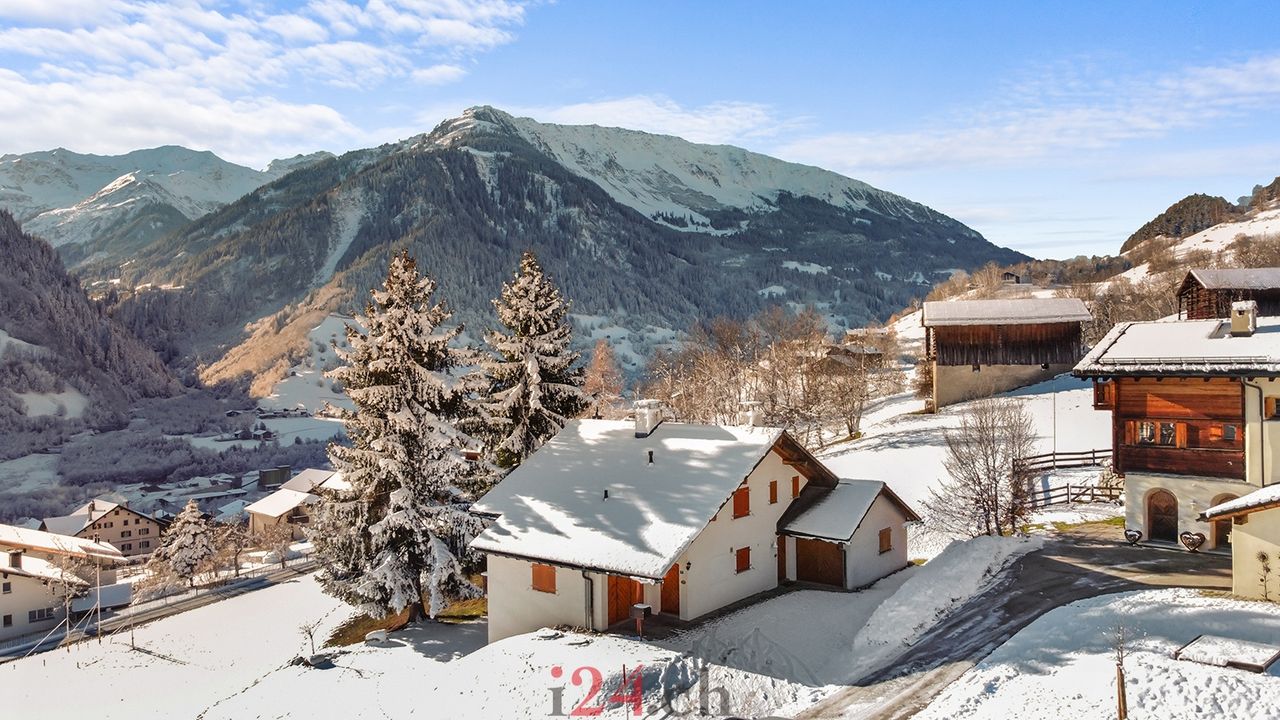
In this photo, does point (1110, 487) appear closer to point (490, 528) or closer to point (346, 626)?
point (490, 528)

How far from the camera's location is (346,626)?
3981 centimetres

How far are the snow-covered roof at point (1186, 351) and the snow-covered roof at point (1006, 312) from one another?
3076 centimetres

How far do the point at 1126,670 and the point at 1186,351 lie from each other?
15.5m

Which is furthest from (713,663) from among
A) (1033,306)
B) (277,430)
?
(277,430)

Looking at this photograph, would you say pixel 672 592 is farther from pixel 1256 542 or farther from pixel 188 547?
pixel 188 547

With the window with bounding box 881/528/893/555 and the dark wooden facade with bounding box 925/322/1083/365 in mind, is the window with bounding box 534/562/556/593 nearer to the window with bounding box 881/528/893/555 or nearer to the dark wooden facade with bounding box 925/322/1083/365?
the window with bounding box 881/528/893/555

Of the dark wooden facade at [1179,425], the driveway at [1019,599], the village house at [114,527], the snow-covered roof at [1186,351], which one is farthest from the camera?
the village house at [114,527]

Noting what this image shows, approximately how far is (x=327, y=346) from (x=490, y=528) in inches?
7100

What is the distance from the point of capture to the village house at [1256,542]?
20875 mm

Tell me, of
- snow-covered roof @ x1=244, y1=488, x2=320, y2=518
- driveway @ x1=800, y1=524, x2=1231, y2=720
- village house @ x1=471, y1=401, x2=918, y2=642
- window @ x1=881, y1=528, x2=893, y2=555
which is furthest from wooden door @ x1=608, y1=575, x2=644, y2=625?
snow-covered roof @ x1=244, y1=488, x2=320, y2=518

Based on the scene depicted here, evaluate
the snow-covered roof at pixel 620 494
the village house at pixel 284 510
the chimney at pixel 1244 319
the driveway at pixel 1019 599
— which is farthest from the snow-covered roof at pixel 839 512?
the village house at pixel 284 510

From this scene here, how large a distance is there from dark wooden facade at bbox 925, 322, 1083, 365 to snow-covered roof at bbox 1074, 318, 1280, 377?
1181 inches

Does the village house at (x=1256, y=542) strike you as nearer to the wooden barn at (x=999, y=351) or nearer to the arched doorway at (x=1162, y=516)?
the arched doorway at (x=1162, y=516)

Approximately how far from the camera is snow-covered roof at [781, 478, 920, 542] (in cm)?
2844
